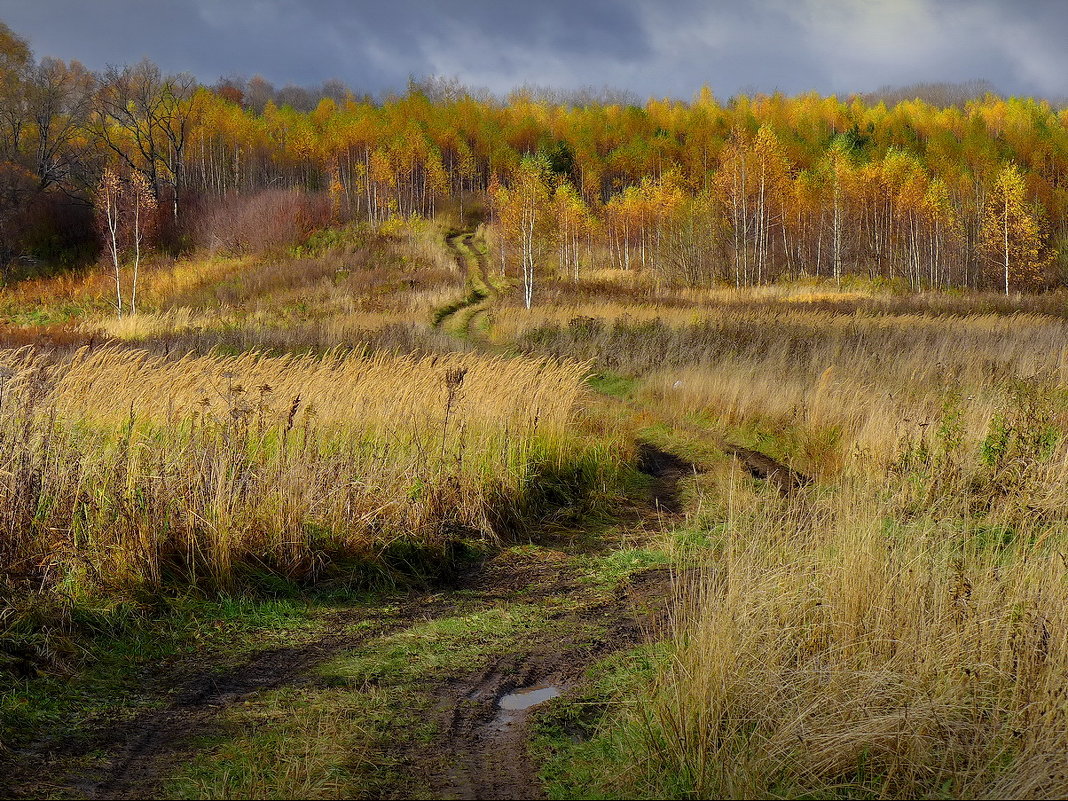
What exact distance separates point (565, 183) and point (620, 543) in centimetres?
4995

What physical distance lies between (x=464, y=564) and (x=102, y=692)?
276 centimetres

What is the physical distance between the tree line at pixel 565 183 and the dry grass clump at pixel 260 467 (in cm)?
2284

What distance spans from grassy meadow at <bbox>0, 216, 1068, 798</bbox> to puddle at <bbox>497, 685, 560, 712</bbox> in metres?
0.15

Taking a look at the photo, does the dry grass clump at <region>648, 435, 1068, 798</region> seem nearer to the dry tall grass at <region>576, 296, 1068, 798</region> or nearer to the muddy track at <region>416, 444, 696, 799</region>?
the dry tall grass at <region>576, 296, 1068, 798</region>

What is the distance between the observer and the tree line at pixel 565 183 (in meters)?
43.8

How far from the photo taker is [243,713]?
11.9 feet

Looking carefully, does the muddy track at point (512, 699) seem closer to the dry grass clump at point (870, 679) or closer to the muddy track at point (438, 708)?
the muddy track at point (438, 708)

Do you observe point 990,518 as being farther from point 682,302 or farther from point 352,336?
point 682,302

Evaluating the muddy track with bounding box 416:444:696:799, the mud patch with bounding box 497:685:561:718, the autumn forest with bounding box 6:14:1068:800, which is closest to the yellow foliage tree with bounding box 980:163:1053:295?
the autumn forest with bounding box 6:14:1068:800

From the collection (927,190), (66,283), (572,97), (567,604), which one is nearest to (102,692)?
(567,604)

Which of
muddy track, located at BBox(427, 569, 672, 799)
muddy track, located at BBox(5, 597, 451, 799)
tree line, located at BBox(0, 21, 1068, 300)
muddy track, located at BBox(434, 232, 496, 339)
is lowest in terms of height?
muddy track, located at BBox(427, 569, 672, 799)

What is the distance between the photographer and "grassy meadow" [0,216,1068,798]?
3.00 metres

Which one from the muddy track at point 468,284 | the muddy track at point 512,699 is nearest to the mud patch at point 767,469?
the muddy track at point 512,699

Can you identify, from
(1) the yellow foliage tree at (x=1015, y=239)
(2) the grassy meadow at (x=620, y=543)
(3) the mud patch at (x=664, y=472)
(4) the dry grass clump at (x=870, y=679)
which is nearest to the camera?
(4) the dry grass clump at (x=870, y=679)
